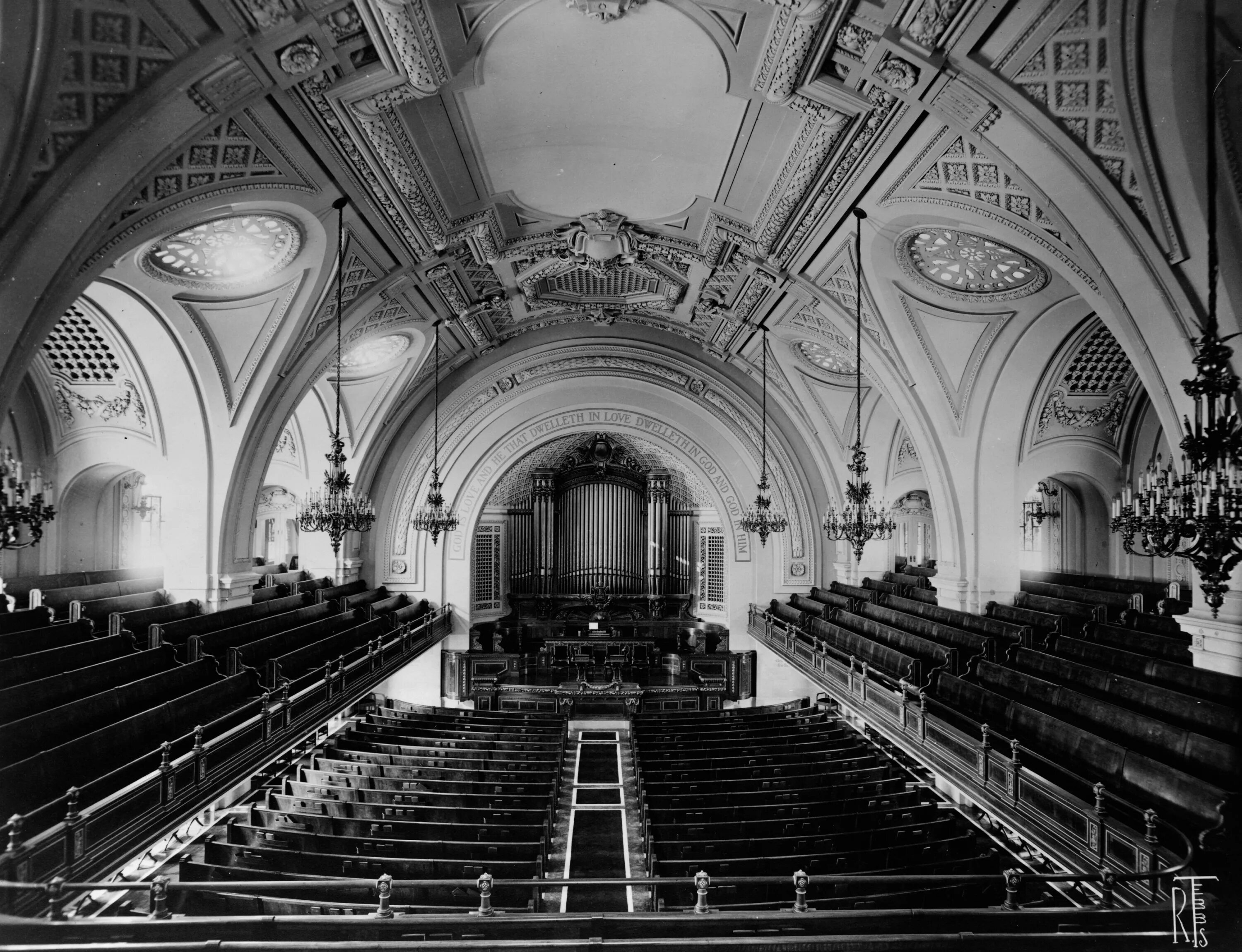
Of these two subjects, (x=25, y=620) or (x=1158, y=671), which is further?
(x=25, y=620)

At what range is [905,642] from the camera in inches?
465

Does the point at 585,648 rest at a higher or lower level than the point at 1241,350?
lower

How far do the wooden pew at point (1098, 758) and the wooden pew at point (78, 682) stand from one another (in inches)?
366

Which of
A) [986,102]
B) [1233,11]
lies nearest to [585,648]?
[986,102]

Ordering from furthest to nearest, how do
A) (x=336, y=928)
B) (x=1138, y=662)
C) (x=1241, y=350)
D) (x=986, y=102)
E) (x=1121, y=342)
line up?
(x=1138, y=662)
(x=1121, y=342)
(x=986, y=102)
(x=1241, y=350)
(x=336, y=928)

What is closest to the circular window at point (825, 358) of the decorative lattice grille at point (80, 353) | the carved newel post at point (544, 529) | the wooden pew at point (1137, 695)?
the wooden pew at point (1137, 695)

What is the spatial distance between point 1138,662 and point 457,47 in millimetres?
9904

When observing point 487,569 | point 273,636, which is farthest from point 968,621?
point 487,569

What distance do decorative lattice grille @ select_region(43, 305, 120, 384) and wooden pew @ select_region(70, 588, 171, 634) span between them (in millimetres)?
3971

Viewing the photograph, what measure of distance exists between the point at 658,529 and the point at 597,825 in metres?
11.7

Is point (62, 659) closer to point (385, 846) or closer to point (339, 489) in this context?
point (339, 489)

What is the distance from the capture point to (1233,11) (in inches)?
197

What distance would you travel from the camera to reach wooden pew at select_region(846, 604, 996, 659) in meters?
10.3

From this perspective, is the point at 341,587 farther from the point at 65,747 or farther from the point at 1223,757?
the point at 1223,757
